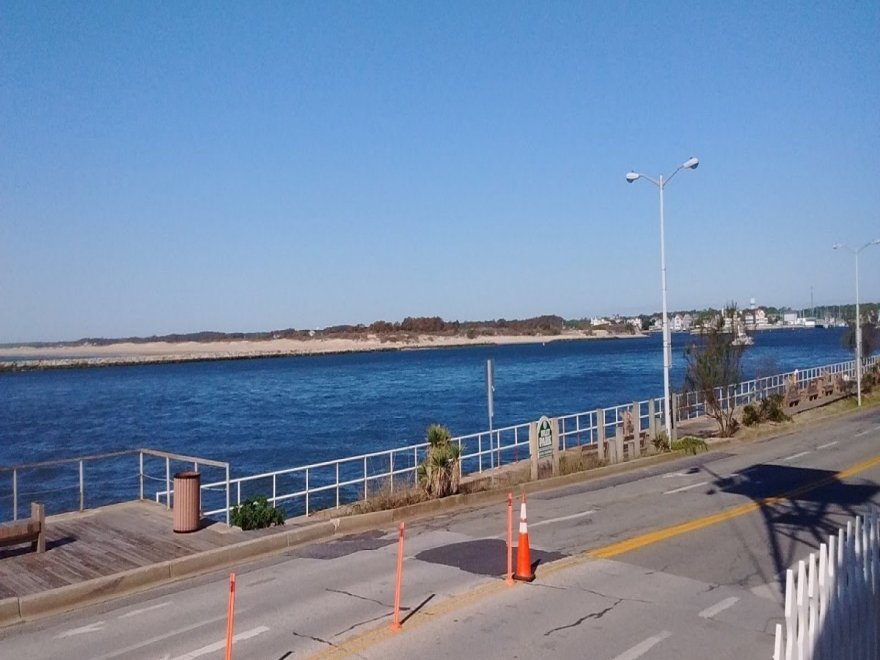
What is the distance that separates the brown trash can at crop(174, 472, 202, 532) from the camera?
13.2m

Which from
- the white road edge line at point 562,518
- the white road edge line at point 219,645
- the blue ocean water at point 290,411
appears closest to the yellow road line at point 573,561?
the white road edge line at point 219,645

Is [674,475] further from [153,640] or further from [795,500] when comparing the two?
[153,640]

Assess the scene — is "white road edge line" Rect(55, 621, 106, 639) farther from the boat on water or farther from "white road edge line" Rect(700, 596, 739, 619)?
the boat on water

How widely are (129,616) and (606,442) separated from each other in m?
14.6

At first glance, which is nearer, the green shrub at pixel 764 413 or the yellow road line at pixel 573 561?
the yellow road line at pixel 573 561

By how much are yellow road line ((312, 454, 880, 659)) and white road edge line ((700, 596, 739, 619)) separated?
84.6 inches

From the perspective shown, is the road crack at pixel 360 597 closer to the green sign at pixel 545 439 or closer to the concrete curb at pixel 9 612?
the concrete curb at pixel 9 612

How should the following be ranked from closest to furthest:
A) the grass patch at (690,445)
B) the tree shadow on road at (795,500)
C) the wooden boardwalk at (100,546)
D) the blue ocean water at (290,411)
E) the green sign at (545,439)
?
the wooden boardwalk at (100,546) → the tree shadow on road at (795,500) → the green sign at (545,439) → the grass patch at (690,445) → the blue ocean water at (290,411)

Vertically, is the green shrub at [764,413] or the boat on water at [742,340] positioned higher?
the boat on water at [742,340]

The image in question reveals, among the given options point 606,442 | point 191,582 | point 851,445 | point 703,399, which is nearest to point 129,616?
point 191,582

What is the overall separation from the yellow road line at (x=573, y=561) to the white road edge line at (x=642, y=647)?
2.09 m

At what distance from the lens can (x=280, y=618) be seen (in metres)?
9.13

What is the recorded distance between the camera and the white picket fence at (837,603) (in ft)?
17.5

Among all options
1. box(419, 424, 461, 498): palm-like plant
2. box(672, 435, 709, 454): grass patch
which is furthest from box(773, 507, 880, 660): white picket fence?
box(672, 435, 709, 454): grass patch
